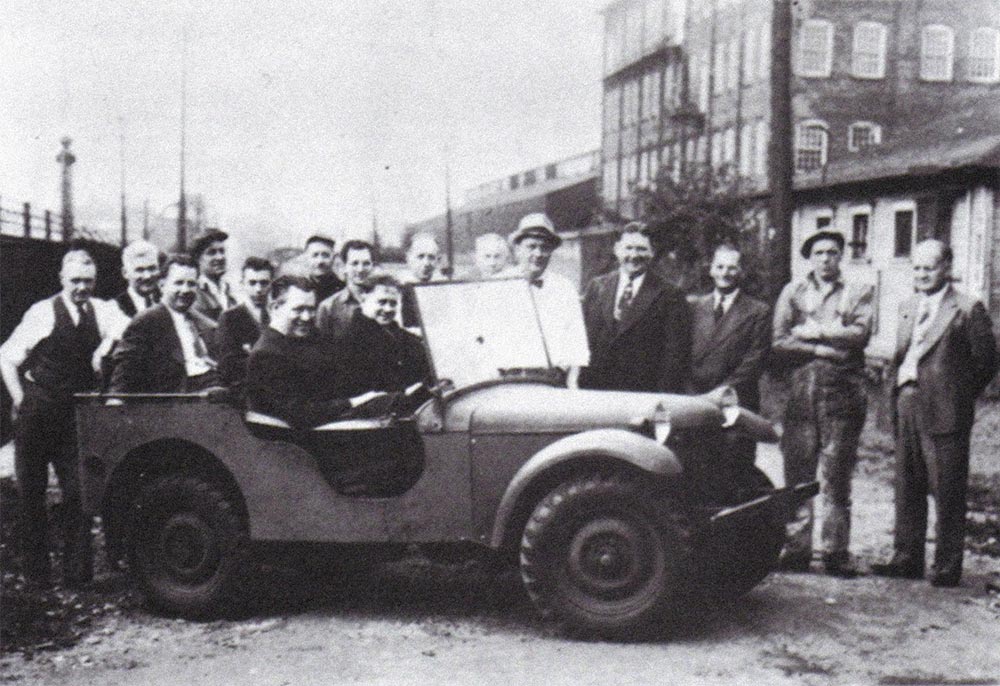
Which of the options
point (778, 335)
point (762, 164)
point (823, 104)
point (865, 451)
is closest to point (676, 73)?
point (762, 164)

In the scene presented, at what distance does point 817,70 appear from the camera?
3653 cm

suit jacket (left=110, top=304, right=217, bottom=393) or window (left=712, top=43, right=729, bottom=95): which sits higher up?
window (left=712, top=43, right=729, bottom=95)

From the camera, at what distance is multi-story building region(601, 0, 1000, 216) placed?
1302 inches

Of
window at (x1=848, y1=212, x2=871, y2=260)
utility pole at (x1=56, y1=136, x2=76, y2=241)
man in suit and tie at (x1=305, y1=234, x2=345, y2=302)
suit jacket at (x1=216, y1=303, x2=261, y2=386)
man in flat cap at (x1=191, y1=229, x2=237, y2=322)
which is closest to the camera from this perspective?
suit jacket at (x1=216, y1=303, x2=261, y2=386)

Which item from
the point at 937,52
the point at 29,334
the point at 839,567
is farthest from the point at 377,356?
the point at 937,52

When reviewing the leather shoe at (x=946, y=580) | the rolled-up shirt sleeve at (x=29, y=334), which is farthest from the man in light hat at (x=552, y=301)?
the rolled-up shirt sleeve at (x=29, y=334)

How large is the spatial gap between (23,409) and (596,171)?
44612 mm

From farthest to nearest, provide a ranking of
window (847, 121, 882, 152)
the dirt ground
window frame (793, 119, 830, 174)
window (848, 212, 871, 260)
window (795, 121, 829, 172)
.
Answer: window (795, 121, 829, 172) < window frame (793, 119, 830, 174) < window (847, 121, 882, 152) < window (848, 212, 871, 260) < the dirt ground

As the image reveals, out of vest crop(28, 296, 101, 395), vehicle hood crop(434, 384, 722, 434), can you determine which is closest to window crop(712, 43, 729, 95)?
vest crop(28, 296, 101, 395)

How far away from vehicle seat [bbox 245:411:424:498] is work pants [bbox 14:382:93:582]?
1335 millimetres

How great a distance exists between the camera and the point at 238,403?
608 centimetres

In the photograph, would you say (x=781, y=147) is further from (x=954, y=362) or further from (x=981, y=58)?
(x=981, y=58)

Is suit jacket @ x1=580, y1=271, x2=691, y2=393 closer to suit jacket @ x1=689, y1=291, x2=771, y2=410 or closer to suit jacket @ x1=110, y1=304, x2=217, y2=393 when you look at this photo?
suit jacket @ x1=689, y1=291, x2=771, y2=410

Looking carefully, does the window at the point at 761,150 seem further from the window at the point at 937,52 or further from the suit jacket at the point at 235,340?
the suit jacket at the point at 235,340
